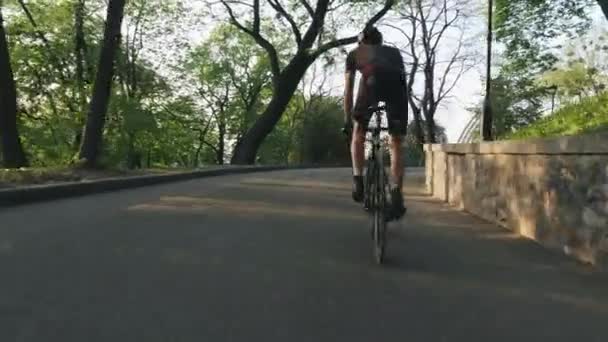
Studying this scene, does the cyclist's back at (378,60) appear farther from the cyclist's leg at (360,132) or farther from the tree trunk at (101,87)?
the tree trunk at (101,87)

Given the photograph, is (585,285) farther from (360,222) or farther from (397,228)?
(360,222)

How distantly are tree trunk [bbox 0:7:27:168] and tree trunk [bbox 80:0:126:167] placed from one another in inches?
94.8

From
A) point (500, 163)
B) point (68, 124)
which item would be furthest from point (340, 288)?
point (68, 124)

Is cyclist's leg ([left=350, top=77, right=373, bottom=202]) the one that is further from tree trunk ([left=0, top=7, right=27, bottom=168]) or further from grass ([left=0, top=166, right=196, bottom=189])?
tree trunk ([left=0, top=7, right=27, bottom=168])

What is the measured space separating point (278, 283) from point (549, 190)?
318 cm

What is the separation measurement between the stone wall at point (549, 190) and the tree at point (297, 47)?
21.7m

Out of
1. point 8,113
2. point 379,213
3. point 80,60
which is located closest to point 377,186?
point 379,213

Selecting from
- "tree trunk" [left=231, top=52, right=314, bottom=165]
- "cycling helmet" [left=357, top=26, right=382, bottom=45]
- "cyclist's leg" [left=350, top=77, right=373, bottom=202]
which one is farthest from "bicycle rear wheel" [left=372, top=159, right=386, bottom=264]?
"tree trunk" [left=231, top=52, right=314, bottom=165]

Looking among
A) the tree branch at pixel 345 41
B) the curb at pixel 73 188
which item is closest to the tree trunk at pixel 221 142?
the tree branch at pixel 345 41

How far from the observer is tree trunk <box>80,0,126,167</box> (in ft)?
49.1

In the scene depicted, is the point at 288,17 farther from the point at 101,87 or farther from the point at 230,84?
the point at 230,84

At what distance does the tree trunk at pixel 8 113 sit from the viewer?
51.6 ft

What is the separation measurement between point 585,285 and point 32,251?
4.26m

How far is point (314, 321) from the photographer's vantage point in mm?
3746
